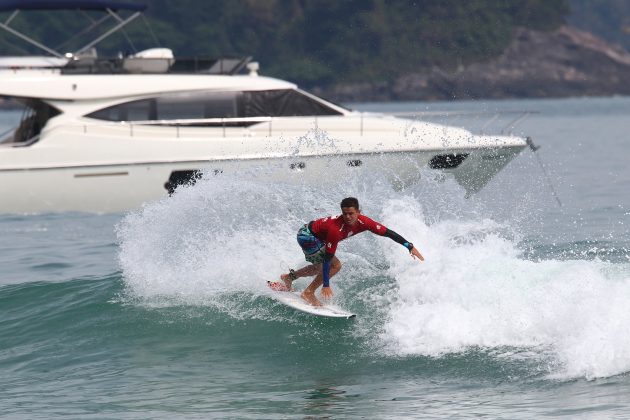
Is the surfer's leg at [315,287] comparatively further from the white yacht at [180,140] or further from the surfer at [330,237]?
the white yacht at [180,140]

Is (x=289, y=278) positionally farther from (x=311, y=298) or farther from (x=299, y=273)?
(x=311, y=298)

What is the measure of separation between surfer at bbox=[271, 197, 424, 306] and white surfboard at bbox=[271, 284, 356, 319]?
4.4 inches

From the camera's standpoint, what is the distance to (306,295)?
41.8 ft

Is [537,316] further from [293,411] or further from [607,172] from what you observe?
[607,172]

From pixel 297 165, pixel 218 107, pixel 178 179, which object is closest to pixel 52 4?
pixel 218 107

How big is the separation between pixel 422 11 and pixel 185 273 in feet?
315

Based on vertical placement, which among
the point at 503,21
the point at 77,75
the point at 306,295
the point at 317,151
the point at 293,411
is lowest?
the point at 293,411

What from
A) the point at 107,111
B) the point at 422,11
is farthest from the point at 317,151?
the point at 422,11

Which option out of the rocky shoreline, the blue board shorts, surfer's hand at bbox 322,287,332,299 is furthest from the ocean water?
the rocky shoreline

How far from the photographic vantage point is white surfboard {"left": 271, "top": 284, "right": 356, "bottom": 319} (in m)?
12.2

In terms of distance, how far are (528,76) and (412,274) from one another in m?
113

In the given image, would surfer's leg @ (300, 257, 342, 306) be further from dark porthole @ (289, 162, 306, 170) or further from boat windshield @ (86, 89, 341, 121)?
boat windshield @ (86, 89, 341, 121)

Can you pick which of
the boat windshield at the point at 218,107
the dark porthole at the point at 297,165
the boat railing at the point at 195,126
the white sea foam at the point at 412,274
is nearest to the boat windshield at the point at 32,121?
the boat railing at the point at 195,126

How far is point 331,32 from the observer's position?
351ft
